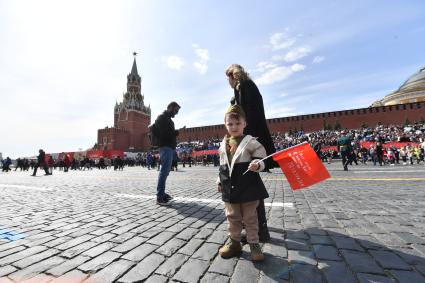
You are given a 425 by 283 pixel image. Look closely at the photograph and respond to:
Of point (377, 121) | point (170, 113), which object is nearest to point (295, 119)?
point (377, 121)

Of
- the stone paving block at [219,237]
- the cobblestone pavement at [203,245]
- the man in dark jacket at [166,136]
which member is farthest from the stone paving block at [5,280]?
the man in dark jacket at [166,136]

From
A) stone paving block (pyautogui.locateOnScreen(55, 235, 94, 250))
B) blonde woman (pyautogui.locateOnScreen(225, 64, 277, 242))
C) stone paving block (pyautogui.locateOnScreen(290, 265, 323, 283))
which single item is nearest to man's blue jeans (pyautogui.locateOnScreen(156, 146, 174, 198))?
stone paving block (pyautogui.locateOnScreen(55, 235, 94, 250))

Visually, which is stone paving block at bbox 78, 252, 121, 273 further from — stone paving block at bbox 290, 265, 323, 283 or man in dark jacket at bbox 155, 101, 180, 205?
man in dark jacket at bbox 155, 101, 180, 205

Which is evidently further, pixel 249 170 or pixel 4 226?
pixel 4 226

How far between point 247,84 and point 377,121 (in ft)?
194

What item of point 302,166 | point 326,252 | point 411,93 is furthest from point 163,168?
point 411,93

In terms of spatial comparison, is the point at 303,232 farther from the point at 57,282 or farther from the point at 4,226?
the point at 4,226

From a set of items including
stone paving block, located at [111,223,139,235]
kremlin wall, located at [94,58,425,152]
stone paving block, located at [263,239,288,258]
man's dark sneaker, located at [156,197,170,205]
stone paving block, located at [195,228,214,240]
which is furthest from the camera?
kremlin wall, located at [94,58,425,152]

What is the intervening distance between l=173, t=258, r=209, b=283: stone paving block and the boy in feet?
0.69

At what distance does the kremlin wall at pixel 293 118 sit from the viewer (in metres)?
49.9

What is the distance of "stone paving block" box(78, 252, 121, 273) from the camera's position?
1.77m

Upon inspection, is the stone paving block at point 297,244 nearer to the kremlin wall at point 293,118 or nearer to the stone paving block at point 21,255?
the stone paving block at point 21,255

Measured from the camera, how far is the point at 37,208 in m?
4.02

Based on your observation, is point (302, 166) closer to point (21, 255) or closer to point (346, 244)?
point (346, 244)
